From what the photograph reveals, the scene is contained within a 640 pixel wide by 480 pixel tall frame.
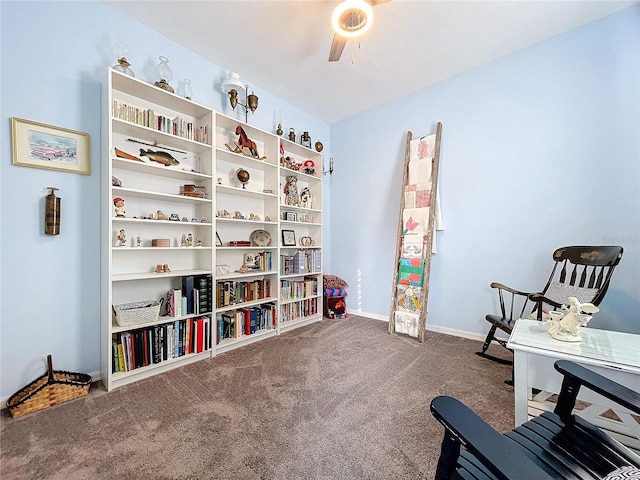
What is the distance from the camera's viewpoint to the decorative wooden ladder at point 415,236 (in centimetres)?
302

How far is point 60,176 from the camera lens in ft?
6.44

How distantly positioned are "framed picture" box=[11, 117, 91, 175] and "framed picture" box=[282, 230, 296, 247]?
1.95 m

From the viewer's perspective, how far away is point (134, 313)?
6.77 feet

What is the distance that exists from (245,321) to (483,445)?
255 cm

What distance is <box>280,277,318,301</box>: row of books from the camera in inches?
128

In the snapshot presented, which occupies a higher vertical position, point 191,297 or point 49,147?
point 49,147

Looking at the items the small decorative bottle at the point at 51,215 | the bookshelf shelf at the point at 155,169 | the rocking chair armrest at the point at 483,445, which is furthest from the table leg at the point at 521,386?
the small decorative bottle at the point at 51,215

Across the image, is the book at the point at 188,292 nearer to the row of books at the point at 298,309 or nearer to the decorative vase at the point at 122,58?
the row of books at the point at 298,309

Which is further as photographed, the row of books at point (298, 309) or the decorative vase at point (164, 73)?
the row of books at point (298, 309)

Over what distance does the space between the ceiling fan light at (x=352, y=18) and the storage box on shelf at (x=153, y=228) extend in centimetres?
140

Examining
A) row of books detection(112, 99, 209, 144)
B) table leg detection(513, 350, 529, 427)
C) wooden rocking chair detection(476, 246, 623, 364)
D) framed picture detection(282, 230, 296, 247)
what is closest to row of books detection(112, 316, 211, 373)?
framed picture detection(282, 230, 296, 247)

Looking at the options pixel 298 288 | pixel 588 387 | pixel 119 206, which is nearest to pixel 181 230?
pixel 119 206

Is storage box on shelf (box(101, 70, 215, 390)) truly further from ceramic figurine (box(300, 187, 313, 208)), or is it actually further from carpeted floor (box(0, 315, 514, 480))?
ceramic figurine (box(300, 187, 313, 208))

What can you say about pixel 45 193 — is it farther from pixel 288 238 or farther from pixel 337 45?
pixel 337 45
